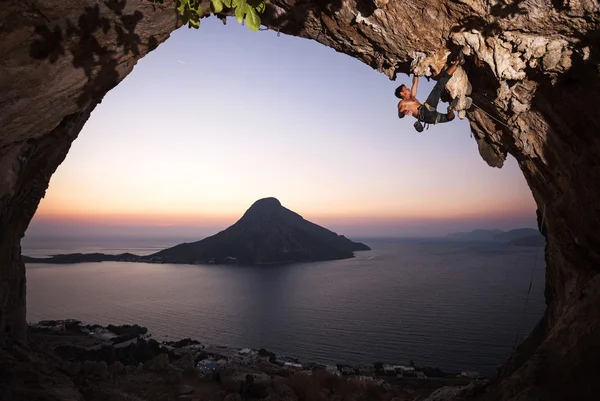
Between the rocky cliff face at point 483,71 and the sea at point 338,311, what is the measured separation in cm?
2403

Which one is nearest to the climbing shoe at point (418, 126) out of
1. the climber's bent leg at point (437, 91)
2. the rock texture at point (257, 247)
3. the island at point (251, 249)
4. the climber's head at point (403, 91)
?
the climber's bent leg at point (437, 91)

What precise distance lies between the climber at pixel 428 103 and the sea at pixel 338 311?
26.5m

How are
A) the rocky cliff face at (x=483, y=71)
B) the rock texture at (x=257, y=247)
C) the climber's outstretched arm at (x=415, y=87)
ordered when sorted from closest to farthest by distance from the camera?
the rocky cliff face at (x=483, y=71)
the climber's outstretched arm at (x=415, y=87)
the rock texture at (x=257, y=247)

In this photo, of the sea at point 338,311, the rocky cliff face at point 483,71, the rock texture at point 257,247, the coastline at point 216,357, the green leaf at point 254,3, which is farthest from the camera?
the rock texture at point 257,247

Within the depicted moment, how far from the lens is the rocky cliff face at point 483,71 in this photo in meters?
5.10

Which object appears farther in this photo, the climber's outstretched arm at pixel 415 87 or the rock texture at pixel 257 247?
the rock texture at pixel 257 247

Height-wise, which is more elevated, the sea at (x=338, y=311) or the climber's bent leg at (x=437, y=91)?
the climber's bent leg at (x=437, y=91)

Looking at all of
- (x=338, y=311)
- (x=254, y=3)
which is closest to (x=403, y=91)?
(x=254, y=3)

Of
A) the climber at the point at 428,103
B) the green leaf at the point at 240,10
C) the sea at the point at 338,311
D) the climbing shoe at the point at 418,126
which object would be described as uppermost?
the climber at the point at 428,103

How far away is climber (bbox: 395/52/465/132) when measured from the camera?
649cm

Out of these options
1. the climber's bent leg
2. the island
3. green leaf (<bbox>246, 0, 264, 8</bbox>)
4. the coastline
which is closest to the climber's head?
the climber's bent leg

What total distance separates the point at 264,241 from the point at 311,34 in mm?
158558

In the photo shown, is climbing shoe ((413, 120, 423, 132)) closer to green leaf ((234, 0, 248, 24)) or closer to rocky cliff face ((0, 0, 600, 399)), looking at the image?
rocky cliff face ((0, 0, 600, 399))

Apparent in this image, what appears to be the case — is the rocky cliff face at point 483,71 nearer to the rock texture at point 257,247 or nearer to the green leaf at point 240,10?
the green leaf at point 240,10
